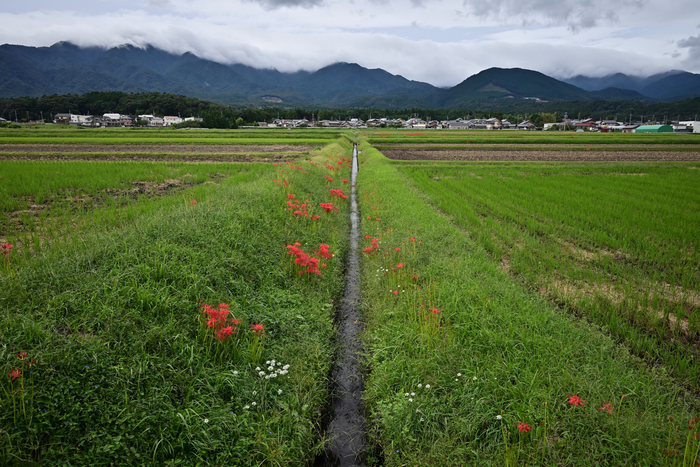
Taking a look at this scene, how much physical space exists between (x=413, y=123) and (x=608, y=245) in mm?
127107

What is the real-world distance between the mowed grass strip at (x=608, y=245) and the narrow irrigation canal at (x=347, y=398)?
3.83m

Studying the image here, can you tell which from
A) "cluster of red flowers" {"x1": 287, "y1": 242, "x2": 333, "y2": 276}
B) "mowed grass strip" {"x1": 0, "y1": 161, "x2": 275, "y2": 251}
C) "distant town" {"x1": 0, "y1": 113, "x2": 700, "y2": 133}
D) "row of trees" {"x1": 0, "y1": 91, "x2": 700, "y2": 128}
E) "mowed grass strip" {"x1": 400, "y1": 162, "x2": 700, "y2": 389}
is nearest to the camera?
"mowed grass strip" {"x1": 400, "y1": 162, "x2": 700, "y2": 389}

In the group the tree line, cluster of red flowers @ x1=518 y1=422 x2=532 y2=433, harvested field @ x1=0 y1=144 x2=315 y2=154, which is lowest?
cluster of red flowers @ x1=518 y1=422 x2=532 y2=433

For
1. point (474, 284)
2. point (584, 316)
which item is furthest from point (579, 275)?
point (474, 284)

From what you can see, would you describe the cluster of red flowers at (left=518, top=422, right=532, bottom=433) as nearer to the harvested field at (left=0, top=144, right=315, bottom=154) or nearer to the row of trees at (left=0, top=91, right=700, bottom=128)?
the harvested field at (left=0, top=144, right=315, bottom=154)

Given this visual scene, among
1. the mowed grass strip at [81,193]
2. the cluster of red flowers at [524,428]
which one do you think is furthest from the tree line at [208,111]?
the cluster of red flowers at [524,428]

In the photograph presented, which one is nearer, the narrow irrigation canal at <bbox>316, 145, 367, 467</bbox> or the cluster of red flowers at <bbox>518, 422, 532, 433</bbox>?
the cluster of red flowers at <bbox>518, 422, 532, 433</bbox>

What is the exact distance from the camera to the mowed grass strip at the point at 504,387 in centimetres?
329

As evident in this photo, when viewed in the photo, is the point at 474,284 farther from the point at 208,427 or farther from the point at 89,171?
the point at 89,171

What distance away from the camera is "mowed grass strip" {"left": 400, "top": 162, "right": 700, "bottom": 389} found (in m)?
5.54

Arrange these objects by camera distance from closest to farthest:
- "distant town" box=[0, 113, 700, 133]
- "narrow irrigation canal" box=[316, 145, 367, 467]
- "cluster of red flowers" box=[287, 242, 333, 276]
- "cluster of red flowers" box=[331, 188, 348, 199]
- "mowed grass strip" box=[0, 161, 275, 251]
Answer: "narrow irrigation canal" box=[316, 145, 367, 467]
"cluster of red flowers" box=[287, 242, 333, 276]
"mowed grass strip" box=[0, 161, 275, 251]
"cluster of red flowers" box=[331, 188, 348, 199]
"distant town" box=[0, 113, 700, 133]

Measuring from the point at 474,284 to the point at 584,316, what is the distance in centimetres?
179

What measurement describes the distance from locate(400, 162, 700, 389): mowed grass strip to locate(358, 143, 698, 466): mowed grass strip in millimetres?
687

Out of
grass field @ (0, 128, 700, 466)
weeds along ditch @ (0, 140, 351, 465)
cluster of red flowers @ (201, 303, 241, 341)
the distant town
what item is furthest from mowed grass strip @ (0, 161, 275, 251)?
the distant town
